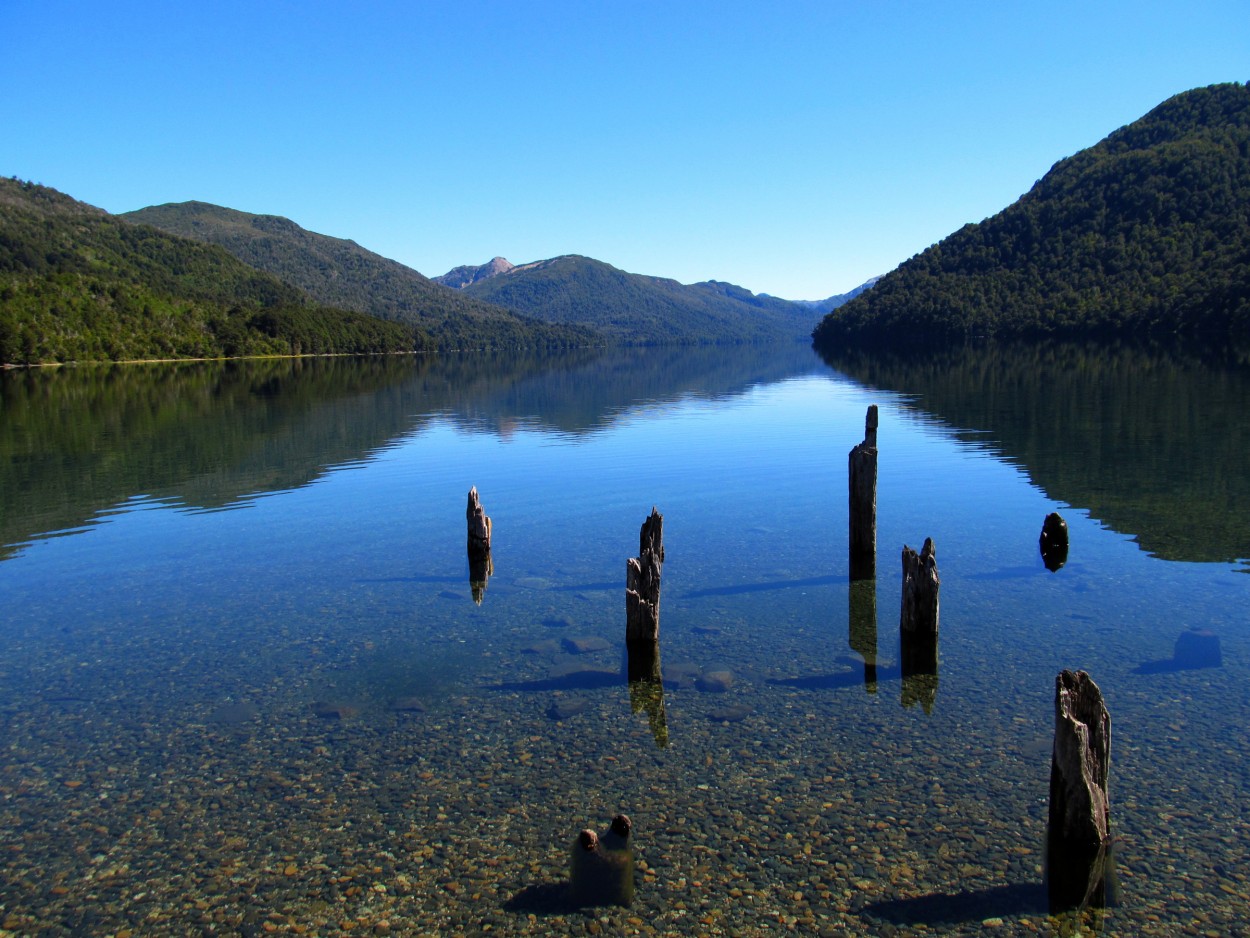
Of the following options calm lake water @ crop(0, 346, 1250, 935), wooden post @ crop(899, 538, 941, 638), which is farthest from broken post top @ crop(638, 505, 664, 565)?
wooden post @ crop(899, 538, 941, 638)

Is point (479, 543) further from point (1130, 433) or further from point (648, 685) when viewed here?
point (1130, 433)

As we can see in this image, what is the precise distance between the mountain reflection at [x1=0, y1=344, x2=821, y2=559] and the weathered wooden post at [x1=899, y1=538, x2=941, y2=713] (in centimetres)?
2556

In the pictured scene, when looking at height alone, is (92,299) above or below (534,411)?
above

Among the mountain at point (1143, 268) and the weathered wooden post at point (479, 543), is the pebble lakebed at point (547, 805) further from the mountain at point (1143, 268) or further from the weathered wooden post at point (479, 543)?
the mountain at point (1143, 268)

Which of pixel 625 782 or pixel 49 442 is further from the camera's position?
pixel 49 442

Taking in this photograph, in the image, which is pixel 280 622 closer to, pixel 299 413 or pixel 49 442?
pixel 49 442

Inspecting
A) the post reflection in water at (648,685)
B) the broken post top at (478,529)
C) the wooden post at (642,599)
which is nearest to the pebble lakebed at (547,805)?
the post reflection in water at (648,685)

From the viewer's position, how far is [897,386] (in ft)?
279

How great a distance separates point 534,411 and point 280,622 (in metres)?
52.1

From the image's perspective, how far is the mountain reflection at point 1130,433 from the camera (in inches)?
1009

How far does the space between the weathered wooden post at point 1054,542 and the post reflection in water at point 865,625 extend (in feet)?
17.1

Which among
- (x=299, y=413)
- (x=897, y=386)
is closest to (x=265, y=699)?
(x=299, y=413)

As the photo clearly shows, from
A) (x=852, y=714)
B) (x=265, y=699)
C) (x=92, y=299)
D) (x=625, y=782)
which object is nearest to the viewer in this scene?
(x=625, y=782)

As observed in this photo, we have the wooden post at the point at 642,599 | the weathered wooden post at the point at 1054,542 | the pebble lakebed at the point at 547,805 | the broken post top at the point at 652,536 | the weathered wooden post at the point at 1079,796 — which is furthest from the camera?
the weathered wooden post at the point at 1054,542
